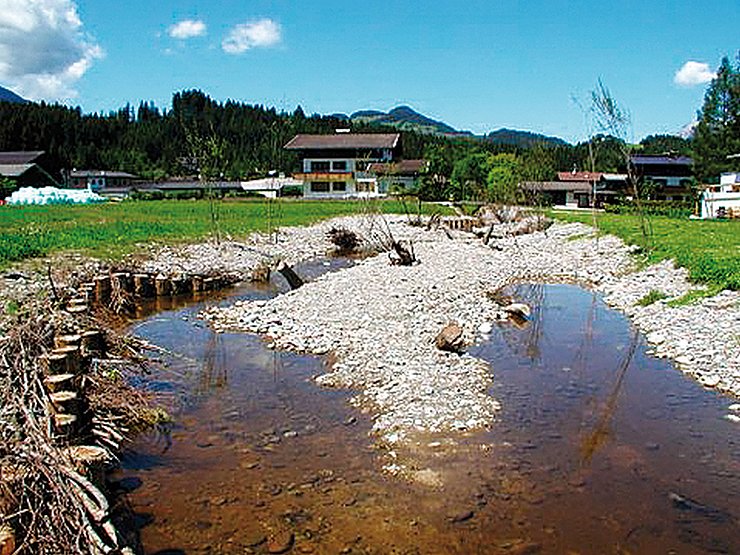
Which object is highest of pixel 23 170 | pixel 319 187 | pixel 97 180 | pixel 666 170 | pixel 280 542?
pixel 23 170

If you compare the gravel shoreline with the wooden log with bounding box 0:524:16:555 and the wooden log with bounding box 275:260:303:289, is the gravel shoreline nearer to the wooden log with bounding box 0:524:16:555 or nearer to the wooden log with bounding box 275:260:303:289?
the wooden log with bounding box 275:260:303:289

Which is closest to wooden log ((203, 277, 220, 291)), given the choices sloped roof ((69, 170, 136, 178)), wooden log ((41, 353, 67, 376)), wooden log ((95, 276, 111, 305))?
wooden log ((95, 276, 111, 305))

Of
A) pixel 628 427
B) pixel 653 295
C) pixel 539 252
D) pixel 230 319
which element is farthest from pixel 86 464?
pixel 539 252

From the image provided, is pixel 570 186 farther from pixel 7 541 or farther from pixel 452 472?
pixel 7 541

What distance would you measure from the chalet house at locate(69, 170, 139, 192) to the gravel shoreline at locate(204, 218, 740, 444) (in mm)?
101103

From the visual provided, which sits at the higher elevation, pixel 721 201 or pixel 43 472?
pixel 721 201

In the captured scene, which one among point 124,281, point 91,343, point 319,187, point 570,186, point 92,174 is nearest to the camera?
A: point 91,343

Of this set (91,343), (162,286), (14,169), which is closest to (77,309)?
(91,343)

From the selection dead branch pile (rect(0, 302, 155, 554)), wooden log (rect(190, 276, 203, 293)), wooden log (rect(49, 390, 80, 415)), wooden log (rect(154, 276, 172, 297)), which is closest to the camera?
dead branch pile (rect(0, 302, 155, 554))

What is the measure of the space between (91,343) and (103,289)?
9715mm

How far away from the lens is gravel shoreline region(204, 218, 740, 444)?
1148 centimetres

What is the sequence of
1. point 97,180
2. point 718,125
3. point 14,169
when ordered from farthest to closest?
point 97,180
point 14,169
point 718,125

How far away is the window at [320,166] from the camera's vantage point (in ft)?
315

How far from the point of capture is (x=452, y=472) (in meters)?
8.95
